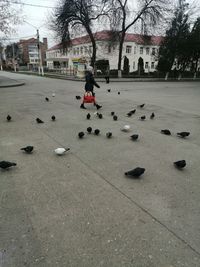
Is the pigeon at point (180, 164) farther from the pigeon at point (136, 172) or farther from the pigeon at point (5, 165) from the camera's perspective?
the pigeon at point (5, 165)

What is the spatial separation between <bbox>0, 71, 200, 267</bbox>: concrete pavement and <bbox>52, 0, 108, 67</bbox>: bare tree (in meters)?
27.1

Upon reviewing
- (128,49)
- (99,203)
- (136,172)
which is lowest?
(99,203)

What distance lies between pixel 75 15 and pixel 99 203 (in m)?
30.3

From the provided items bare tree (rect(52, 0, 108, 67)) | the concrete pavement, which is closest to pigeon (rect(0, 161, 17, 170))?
the concrete pavement

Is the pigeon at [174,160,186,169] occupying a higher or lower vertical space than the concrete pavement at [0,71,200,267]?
higher

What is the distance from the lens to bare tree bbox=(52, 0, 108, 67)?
92.4 ft

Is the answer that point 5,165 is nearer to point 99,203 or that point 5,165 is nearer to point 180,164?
point 99,203

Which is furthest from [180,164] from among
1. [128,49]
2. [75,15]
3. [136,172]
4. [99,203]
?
[128,49]

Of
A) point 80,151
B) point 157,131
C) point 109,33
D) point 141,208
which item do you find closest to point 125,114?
point 157,131

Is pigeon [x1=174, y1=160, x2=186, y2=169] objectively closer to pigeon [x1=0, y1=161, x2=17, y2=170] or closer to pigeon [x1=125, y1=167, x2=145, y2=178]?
pigeon [x1=125, y1=167, x2=145, y2=178]

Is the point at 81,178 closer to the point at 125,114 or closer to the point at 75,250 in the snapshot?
the point at 75,250

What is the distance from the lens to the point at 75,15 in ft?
94.5

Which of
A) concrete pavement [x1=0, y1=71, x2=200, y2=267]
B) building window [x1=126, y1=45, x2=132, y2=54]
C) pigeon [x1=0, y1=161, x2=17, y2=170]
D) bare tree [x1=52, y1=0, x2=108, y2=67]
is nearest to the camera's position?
concrete pavement [x1=0, y1=71, x2=200, y2=267]

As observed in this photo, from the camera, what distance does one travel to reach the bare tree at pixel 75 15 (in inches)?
1109
